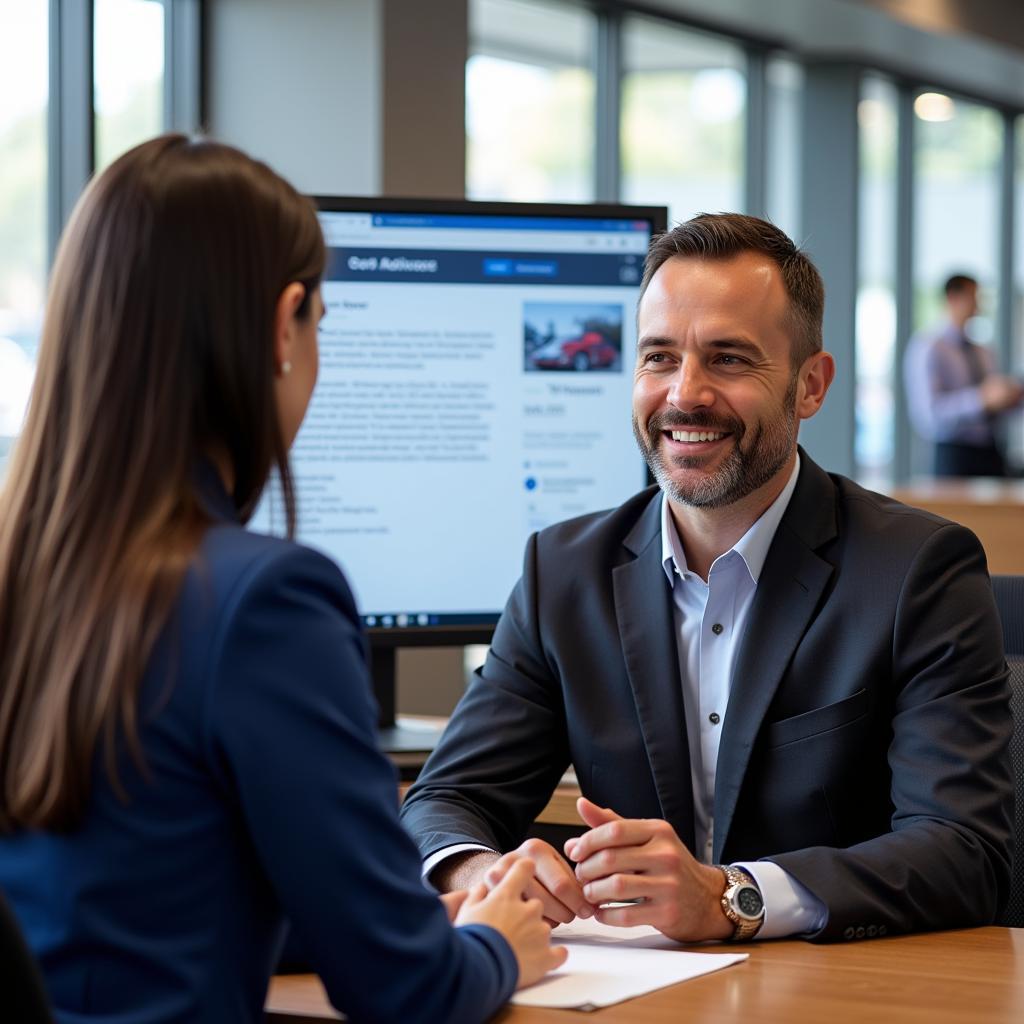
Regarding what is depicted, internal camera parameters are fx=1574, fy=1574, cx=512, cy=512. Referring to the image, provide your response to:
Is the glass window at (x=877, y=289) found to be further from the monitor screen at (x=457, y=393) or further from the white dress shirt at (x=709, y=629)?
the white dress shirt at (x=709, y=629)

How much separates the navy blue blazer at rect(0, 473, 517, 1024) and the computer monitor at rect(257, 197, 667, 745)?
1254mm

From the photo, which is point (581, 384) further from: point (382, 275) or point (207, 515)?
point (207, 515)

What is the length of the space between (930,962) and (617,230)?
1.32m

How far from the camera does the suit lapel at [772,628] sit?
1.78 m

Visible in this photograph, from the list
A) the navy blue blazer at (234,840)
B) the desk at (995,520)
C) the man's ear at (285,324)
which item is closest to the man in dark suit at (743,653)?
the navy blue blazer at (234,840)

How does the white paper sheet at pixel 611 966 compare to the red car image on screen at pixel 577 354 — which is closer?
the white paper sheet at pixel 611 966

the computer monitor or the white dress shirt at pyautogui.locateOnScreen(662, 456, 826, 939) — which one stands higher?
the computer monitor

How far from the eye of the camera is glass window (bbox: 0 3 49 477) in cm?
346

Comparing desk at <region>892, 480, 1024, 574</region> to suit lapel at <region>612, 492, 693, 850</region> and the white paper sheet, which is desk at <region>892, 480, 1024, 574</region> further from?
the white paper sheet

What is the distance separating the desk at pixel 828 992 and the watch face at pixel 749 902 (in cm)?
3

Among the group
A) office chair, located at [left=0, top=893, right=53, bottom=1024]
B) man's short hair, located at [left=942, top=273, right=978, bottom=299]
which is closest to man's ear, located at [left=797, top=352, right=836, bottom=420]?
office chair, located at [left=0, top=893, right=53, bottom=1024]

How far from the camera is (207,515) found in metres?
1.05

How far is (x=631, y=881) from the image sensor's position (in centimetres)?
144

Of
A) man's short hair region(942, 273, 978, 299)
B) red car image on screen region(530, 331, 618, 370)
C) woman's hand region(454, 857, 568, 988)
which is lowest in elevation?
woman's hand region(454, 857, 568, 988)
